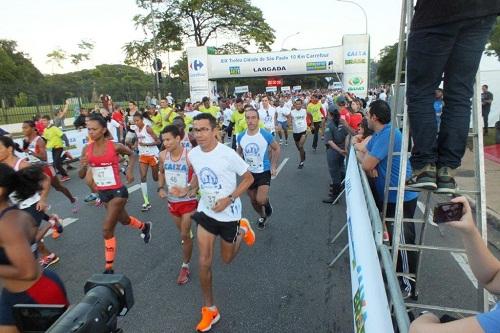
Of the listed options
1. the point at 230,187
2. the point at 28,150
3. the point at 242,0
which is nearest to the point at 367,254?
the point at 230,187

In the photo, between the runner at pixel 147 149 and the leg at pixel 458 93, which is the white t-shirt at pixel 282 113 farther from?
the leg at pixel 458 93

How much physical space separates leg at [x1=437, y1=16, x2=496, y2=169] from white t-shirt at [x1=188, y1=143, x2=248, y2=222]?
2074mm

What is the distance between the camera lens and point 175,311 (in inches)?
147

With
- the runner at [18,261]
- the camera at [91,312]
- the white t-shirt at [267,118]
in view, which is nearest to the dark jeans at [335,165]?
the white t-shirt at [267,118]

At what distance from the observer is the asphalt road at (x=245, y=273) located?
354cm

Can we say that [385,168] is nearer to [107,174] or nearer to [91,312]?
[91,312]

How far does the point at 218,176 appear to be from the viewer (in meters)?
3.77

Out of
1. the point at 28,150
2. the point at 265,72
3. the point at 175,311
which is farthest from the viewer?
the point at 265,72

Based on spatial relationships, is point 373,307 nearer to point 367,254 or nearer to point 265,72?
point 367,254

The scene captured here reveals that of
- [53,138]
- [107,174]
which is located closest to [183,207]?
[107,174]

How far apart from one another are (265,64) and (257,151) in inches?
840

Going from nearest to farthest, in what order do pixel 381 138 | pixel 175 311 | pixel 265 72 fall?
pixel 381 138
pixel 175 311
pixel 265 72

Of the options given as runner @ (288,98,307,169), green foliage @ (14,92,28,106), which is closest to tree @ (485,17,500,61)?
runner @ (288,98,307,169)

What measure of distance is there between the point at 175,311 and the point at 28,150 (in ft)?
19.0
